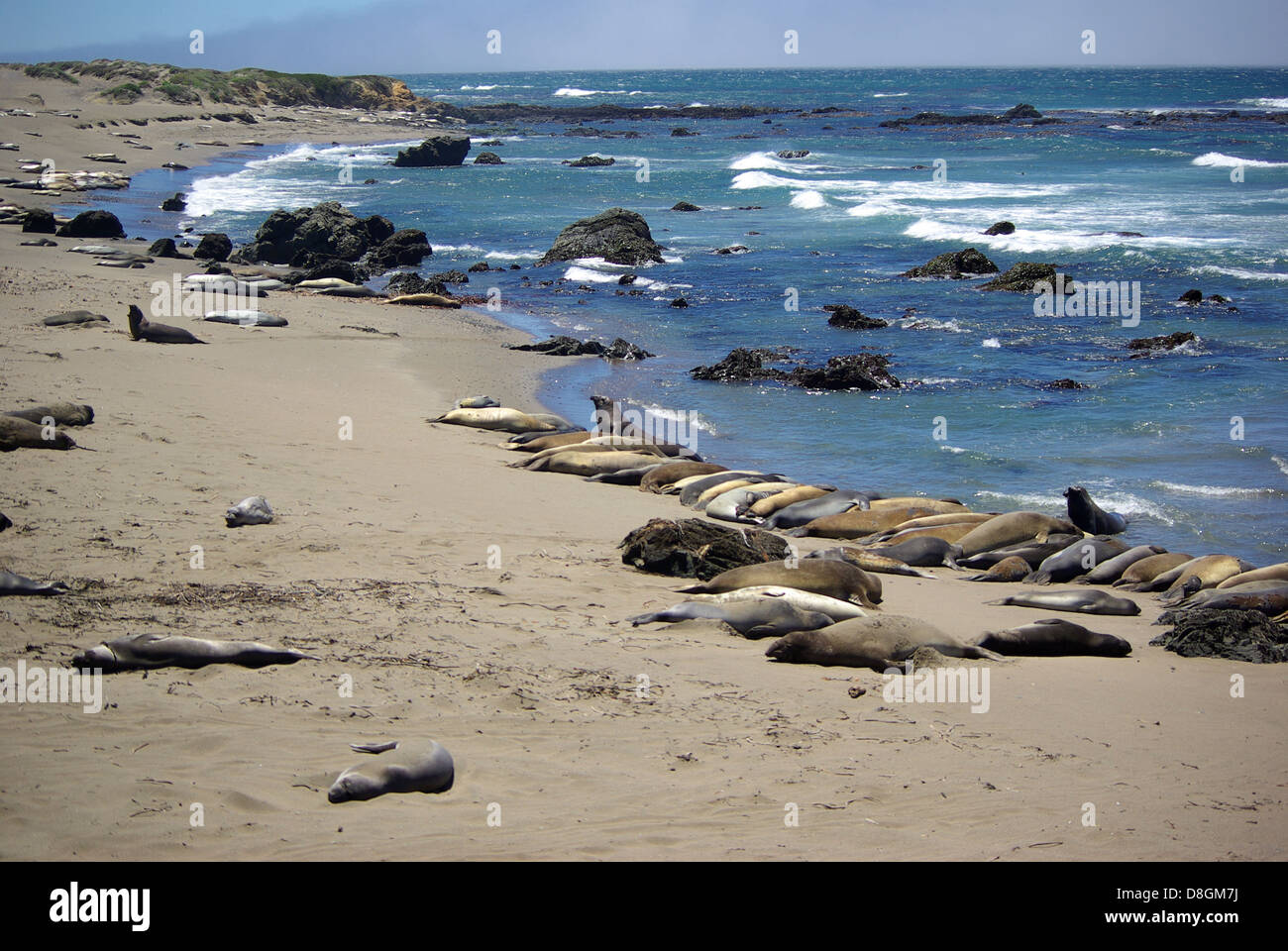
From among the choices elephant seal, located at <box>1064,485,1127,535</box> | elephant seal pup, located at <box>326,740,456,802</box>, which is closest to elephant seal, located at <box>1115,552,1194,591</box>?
elephant seal, located at <box>1064,485,1127,535</box>

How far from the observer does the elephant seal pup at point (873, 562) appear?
8586 millimetres

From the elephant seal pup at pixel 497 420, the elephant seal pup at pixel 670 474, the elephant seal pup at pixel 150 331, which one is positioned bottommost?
the elephant seal pup at pixel 670 474

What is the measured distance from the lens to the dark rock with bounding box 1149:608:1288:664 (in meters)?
6.81

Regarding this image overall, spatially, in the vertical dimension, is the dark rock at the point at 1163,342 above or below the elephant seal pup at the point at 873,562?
above

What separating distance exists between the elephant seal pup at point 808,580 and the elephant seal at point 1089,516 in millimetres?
3173

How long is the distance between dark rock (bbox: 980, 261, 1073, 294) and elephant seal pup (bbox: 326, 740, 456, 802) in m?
19.6

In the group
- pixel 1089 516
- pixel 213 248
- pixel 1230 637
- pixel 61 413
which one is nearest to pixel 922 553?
pixel 1089 516

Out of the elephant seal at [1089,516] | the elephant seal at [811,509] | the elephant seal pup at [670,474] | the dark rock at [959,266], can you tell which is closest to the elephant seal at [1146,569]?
the elephant seal at [1089,516]

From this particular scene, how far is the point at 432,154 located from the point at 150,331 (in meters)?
36.7

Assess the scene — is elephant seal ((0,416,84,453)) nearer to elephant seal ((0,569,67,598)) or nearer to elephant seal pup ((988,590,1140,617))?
elephant seal ((0,569,67,598))

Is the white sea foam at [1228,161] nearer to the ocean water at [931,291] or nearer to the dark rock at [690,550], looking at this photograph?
the ocean water at [931,291]

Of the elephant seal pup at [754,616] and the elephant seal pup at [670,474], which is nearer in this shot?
the elephant seal pup at [754,616]

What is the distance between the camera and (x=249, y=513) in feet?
25.8

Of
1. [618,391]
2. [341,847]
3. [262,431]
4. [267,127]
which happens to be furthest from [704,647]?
[267,127]
